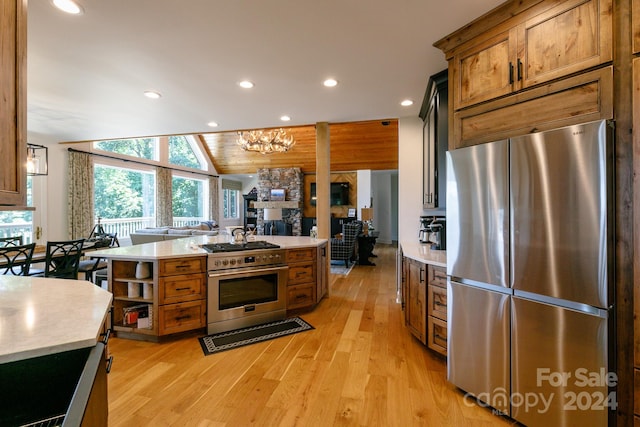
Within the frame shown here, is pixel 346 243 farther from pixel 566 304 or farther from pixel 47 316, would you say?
pixel 47 316

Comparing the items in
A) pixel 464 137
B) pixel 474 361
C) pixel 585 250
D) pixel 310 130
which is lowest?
pixel 474 361

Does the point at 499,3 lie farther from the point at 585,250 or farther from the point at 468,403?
the point at 468,403

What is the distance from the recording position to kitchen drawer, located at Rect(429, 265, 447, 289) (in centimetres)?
226

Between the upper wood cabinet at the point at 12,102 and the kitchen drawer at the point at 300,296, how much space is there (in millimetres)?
2723

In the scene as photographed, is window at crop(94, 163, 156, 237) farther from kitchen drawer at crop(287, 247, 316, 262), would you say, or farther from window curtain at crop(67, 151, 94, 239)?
kitchen drawer at crop(287, 247, 316, 262)

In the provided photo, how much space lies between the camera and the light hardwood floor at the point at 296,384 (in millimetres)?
1755

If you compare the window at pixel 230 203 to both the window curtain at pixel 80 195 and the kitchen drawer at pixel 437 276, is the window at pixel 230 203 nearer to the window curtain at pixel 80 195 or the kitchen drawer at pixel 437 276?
the window curtain at pixel 80 195

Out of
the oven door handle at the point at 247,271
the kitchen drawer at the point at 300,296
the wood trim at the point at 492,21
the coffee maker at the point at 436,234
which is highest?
the wood trim at the point at 492,21

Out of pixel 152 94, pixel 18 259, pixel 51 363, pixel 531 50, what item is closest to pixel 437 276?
pixel 531 50

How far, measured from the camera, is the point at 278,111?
3674mm

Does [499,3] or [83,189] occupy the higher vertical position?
[499,3]

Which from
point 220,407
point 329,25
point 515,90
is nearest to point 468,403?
point 220,407

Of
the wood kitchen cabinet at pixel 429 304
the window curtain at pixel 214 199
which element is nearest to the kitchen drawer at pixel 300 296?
the wood kitchen cabinet at pixel 429 304

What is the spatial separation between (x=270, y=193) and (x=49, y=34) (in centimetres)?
813
